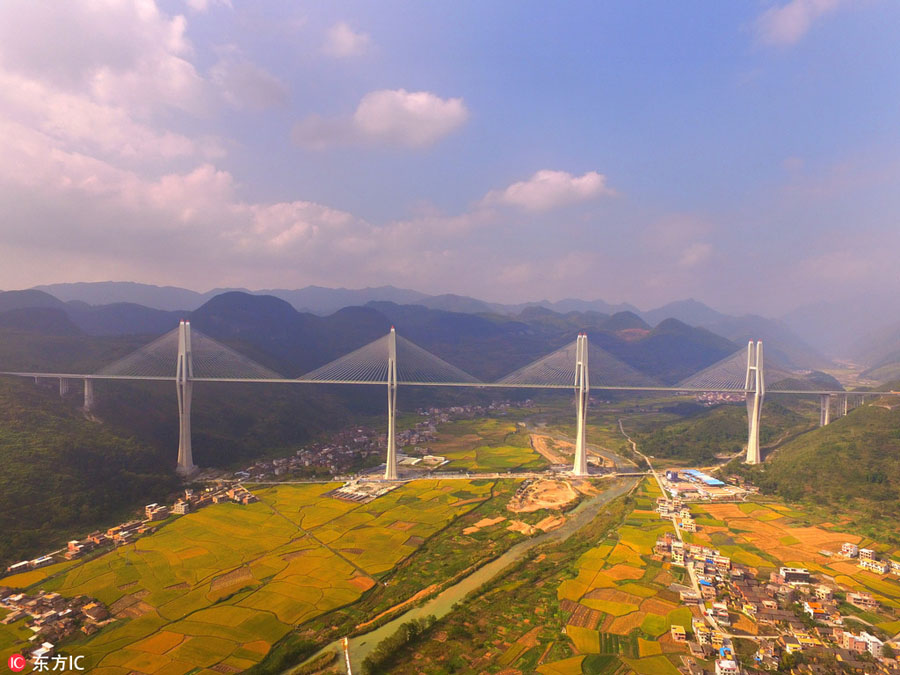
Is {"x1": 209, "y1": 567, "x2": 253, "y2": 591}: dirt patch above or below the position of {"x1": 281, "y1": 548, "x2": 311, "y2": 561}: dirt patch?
above

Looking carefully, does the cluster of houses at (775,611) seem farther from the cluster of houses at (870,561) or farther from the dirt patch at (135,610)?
the dirt patch at (135,610)

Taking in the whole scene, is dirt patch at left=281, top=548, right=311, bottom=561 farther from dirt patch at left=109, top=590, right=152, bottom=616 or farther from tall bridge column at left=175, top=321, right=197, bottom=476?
tall bridge column at left=175, top=321, right=197, bottom=476

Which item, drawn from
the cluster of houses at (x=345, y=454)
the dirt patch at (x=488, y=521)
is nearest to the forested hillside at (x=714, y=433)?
the cluster of houses at (x=345, y=454)

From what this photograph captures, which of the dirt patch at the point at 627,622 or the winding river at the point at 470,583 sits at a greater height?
the dirt patch at the point at 627,622

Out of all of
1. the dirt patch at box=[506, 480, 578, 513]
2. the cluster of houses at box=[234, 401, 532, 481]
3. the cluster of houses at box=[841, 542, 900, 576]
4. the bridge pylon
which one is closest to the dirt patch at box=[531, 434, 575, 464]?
the dirt patch at box=[506, 480, 578, 513]

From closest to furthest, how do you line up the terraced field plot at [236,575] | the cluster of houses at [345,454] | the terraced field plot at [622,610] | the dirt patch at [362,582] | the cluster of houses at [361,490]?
the terraced field plot at [622,610] → the terraced field plot at [236,575] → the dirt patch at [362,582] → the cluster of houses at [361,490] → the cluster of houses at [345,454]

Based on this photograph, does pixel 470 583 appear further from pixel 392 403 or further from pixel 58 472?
pixel 58 472

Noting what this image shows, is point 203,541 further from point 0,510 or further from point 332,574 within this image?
point 0,510
